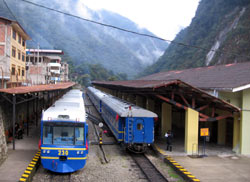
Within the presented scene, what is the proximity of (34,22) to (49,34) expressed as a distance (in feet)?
34.2

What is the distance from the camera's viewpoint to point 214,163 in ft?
40.2

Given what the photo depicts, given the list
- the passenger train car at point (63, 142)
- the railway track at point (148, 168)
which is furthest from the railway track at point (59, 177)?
the railway track at point (148, 168)

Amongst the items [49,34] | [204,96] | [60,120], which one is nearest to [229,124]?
[204,96]

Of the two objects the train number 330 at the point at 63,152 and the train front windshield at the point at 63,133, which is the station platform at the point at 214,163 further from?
the train number 330 at the point at 63,152

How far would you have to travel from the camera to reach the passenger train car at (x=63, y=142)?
9.66 metres

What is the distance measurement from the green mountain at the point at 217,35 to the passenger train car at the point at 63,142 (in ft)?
122

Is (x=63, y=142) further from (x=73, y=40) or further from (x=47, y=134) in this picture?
(x=73, y=40)

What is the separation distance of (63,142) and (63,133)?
33 cm

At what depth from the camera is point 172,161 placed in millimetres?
12094

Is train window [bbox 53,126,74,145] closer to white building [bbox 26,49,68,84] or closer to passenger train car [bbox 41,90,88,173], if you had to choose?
passenger train car [bbox 41,90,88,173]

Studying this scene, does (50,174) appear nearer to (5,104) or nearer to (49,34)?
(5,104)

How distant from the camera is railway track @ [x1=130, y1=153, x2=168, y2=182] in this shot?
10.4m

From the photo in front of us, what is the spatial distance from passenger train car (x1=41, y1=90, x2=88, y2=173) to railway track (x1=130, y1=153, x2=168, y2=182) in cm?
267

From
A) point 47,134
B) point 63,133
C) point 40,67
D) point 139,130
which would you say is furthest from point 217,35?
point 47,134
